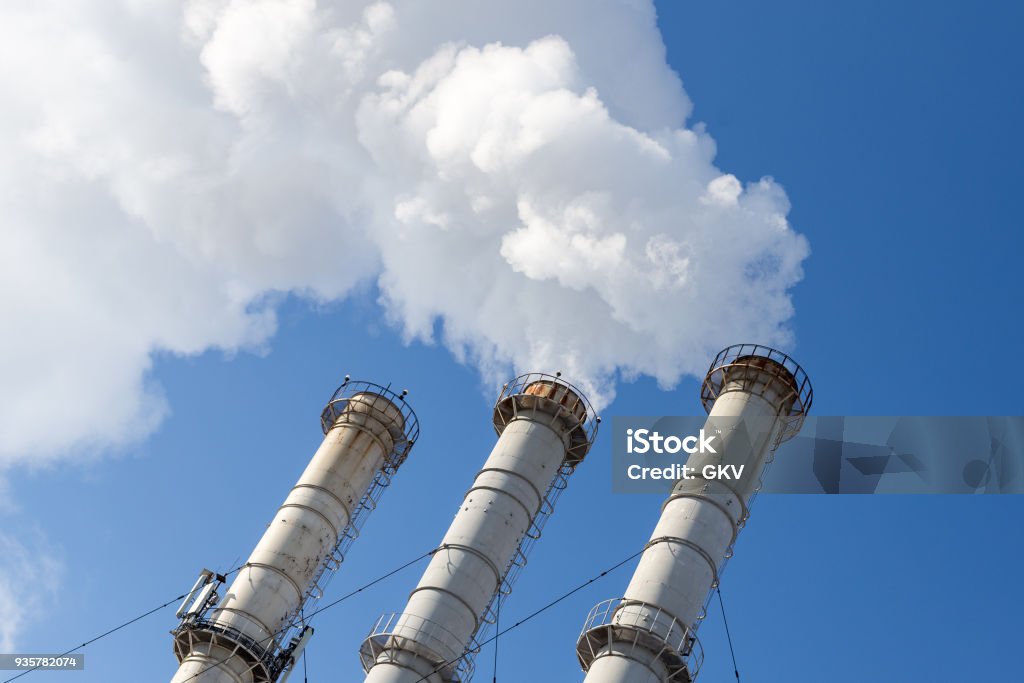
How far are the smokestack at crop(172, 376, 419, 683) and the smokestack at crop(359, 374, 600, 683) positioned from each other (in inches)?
198

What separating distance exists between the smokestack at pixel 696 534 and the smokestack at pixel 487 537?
4.49m

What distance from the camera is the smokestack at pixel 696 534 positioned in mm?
34500

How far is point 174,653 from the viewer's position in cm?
4150

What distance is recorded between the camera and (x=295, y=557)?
143ft

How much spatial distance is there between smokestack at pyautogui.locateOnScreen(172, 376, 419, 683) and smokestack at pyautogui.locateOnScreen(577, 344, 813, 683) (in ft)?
39.4

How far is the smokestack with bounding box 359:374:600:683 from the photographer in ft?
122

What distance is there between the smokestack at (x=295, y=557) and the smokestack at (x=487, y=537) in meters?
5.04

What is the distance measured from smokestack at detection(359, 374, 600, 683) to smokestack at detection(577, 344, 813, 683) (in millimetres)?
4487

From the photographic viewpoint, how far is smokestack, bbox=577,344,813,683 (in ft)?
113

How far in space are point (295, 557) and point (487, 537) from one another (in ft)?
26.1

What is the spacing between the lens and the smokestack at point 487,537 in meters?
37.3

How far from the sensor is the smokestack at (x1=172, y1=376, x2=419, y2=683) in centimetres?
4066

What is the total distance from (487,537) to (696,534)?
7372 millimetres

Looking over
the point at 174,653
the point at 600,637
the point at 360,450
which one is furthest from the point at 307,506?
the point at 600,637
